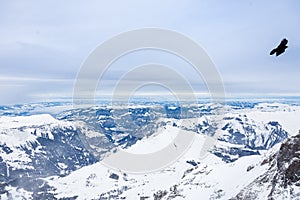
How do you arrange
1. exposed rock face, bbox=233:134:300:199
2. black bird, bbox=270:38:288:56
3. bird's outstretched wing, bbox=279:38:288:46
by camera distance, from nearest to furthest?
bird's outstretched wing, bbox=279:38:288:46 < black bird, bbox=270:38:288:56 < exposed rock face, bbox=233:134:300:199

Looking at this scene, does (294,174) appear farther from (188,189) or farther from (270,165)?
(188,189)

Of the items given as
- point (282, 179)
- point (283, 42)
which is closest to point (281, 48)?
point (283, 42)

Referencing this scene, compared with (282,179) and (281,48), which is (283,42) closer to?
(281,48)

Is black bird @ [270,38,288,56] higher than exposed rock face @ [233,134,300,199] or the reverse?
higher

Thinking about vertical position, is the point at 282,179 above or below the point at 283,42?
below

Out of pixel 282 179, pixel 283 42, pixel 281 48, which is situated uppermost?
pixel 283 42

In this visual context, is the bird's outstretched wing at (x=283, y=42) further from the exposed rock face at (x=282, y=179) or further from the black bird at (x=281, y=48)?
the exposed rock face at (x=282, y=179)

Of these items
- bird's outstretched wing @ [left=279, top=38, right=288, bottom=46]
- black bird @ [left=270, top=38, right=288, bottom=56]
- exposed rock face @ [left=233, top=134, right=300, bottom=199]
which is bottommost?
exposed rock face @ [left=233, top=134, right=300, bottom=199]

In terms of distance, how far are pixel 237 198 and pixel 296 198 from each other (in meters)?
16.4

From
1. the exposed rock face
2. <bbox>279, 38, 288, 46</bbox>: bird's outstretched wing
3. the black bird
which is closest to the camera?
<bbox>279, 38, 288, 46</bbox>: bird's outstretched wing

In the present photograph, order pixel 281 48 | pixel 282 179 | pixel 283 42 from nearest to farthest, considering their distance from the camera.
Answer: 1. pixel 283 42
2. pixel 281 48
3. pixel 282 179

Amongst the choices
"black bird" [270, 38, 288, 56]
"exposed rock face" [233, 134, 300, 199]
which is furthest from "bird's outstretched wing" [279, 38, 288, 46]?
"exposed rock face" [233, 134, 300, 199]

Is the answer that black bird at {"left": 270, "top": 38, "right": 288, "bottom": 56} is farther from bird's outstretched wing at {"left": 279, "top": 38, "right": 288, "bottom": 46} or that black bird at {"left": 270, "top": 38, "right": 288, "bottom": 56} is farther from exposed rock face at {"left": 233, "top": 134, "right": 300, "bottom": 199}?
exposed rock face at {"left": 233, "top": 134, "right": 300, "bottom": 199}

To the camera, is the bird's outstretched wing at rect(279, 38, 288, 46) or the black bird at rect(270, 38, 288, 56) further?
the black bird at rect(270, 38, 288, 56)
